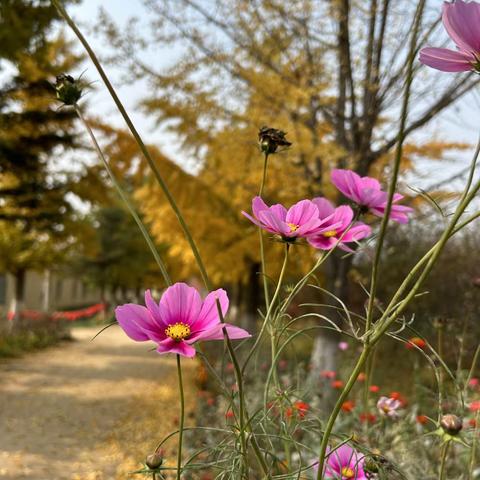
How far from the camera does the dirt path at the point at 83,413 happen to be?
164 inches

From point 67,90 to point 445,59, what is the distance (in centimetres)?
58

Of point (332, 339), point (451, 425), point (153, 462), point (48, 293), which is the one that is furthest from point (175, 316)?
point (48, 293)

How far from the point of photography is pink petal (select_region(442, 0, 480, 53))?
27.4 inches

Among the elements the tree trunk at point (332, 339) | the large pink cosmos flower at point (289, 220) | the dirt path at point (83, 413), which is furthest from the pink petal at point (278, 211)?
the tree trunk at point (332, 339)

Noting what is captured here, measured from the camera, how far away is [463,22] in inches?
27.8

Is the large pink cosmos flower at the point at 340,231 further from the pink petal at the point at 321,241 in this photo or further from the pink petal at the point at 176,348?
the pink petal at the point at 176,348

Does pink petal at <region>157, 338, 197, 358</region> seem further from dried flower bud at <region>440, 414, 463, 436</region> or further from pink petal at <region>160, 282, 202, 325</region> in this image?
dried flower bud at <region>440, 414, 463, 436</region>

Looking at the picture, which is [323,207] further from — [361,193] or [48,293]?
[48,293]

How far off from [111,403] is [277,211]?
6429 millimetres

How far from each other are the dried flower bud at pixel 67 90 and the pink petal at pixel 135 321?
35cm

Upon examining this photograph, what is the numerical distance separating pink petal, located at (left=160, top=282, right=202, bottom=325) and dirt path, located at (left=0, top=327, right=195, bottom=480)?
194 cm

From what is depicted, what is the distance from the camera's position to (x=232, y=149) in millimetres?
5410

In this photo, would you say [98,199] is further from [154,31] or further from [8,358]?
[154,31]

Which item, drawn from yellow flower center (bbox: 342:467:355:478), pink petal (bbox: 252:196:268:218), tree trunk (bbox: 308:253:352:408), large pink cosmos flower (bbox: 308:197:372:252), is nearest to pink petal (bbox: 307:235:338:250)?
large pink cosmos flower (bbox: 308:197:372:252)
